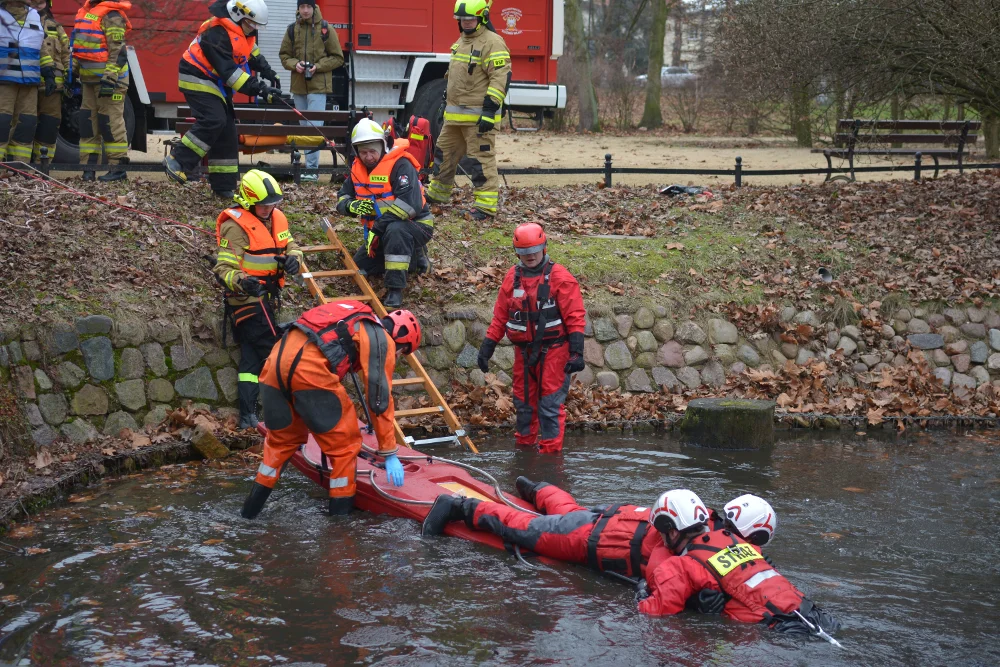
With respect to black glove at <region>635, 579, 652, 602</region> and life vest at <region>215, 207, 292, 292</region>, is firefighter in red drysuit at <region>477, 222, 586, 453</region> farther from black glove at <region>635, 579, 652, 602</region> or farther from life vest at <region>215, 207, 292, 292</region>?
black glove at <region>635, 579, 652, 602</region>

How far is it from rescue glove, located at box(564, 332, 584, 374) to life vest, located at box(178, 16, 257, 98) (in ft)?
15.2

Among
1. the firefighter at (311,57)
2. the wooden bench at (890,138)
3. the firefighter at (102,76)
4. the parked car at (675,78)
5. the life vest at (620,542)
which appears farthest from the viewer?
the parked car at (675,78)

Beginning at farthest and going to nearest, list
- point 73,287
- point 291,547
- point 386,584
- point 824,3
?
point 824,3
point 73,287
point 291,547
point 386,584

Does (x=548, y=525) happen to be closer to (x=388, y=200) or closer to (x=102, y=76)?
(x=388, y=200)

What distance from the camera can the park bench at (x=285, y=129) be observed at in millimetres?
13328

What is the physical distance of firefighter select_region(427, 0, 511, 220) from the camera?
12.0 meters

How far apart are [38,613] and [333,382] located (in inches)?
88.9

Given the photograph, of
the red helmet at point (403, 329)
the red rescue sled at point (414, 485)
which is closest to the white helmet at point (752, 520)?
the red rescue sled at point (414, 485)

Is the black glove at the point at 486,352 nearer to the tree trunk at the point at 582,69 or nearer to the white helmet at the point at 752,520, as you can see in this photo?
the white helmet at the point at 752,520

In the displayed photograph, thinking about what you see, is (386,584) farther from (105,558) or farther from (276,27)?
(276,27)

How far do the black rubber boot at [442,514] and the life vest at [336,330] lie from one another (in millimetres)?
1027

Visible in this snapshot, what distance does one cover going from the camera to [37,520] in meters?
7.50

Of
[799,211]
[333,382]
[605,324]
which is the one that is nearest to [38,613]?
[333,382]

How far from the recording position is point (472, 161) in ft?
41.3
